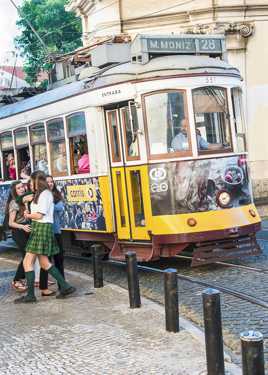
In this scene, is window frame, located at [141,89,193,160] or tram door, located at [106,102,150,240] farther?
tram door, located at [106,102,150,240]

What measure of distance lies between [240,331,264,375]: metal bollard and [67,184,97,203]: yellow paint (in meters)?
6.45

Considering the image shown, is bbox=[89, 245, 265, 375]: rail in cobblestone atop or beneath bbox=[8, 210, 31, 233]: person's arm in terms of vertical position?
beneath

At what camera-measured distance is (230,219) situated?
387 inches

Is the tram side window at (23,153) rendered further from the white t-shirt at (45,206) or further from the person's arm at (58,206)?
the white t-shirt at (45,206)

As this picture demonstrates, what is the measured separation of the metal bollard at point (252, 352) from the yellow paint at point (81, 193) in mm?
6449

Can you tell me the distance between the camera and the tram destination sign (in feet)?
33.5

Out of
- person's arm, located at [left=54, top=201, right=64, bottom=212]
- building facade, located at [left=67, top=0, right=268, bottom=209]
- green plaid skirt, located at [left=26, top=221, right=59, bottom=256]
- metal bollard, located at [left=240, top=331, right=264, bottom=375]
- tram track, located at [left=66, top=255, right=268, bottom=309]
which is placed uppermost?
building facade, located at [left=67, top=0, right=268, bottom=209]

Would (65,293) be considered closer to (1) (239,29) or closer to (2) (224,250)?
(2) (224,250)

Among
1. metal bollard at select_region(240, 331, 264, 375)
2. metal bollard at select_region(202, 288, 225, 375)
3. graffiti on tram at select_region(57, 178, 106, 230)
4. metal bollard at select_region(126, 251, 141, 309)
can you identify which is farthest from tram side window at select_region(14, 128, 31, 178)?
metal bollard at select_region(240, 331, 264, 375)

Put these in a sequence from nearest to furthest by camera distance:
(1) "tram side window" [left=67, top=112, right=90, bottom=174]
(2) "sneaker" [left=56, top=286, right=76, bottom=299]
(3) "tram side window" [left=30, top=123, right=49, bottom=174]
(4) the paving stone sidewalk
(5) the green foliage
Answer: (4) the paving stone sidewalk < (2) "sneaker" [left=56, top=286, right=76, bottom=299] < (1) "tram side window" [left=67, top=112, right=90, bottom=174] < (3) "tram side window" [left=30, top=123, right=49, bottom=174] < (5) the green foliage

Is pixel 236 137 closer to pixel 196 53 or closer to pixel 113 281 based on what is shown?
pixel 196 53

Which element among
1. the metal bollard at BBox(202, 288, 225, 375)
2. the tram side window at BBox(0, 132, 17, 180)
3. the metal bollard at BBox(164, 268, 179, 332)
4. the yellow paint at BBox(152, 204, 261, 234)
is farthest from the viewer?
the tram side window at BBox(0, 132, 17, 180)

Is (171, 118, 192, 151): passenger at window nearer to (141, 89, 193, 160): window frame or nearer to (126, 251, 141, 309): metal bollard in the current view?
(141, 89, 193, 160): window frame

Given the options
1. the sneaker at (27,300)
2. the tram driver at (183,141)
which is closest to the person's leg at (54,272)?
the sneaker at (27,300)
